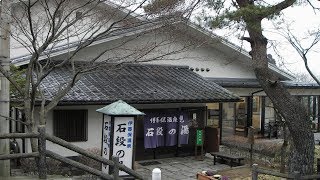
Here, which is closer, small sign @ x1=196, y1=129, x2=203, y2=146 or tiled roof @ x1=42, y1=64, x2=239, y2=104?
tiled roof @ x1=42, y1=64, x2=239, y2=104

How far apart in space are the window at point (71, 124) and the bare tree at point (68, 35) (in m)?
1.02

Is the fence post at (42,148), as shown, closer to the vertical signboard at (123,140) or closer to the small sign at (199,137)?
the vertical signboard at (123,140)

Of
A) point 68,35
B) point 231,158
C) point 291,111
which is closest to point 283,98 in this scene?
point 291,111

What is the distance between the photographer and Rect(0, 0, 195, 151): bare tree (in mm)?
9500

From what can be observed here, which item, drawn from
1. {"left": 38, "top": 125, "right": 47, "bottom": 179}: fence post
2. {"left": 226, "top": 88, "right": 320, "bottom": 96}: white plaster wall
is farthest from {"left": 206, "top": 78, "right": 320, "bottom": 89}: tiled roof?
{"left": 38, "top": 125, "right": 47, "bottom": 179}: fence post

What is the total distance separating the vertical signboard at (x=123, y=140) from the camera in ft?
35.0

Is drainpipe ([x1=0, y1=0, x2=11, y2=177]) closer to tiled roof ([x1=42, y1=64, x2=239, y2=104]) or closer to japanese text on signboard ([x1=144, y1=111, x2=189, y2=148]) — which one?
tiled roof ([x1=42, y1=64, x2=239, y2=104])

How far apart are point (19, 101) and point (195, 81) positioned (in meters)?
8.65

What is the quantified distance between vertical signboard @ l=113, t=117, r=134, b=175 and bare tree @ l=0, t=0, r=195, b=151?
1.72 m

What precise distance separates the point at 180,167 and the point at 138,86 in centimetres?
376

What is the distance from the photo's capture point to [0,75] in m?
8.69

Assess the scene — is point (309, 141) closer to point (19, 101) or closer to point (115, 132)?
point (115, 132)

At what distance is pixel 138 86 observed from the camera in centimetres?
1590

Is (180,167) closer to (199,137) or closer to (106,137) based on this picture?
(199,137)
